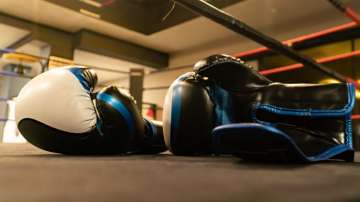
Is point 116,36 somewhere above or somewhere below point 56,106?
above

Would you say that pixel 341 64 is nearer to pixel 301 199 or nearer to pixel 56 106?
pixel 56 106

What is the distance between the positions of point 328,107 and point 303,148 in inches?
4.7

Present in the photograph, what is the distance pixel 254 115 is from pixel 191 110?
0.14 metres

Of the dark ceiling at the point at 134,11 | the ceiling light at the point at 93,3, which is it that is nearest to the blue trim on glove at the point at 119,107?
the dark ceiling at the point at 134,11

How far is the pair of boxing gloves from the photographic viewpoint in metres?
0.65

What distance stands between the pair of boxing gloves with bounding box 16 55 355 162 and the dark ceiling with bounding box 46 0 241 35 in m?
2.18

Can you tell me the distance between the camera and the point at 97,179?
36 cm

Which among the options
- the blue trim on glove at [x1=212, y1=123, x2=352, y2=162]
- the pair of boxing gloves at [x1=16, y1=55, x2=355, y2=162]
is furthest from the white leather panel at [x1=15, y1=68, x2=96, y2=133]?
the blue trim on glove at [x1=212, y1=123, x2=352, y2=162]

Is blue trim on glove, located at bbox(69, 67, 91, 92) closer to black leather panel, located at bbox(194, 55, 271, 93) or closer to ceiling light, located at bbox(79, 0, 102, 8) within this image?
black leather panel, located at bbox(194, 55, 271, 93)

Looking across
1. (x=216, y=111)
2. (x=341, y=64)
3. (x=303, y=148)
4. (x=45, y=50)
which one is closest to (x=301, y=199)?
(x=303, y=148)

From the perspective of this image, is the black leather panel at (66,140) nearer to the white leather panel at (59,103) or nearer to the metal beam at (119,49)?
the white leather panel at (59,103)

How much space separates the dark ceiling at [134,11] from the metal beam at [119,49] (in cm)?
98

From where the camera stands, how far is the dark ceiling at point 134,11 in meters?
2.97

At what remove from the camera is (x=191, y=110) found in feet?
2.54
